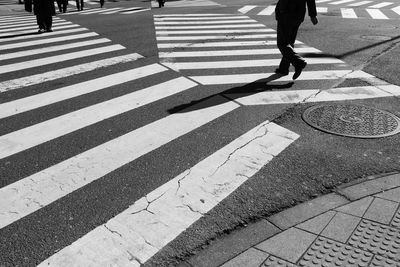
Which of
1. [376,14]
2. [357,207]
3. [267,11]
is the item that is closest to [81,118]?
A: [357,207]

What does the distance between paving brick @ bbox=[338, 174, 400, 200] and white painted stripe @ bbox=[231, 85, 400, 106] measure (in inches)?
94.6

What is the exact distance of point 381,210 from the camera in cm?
341

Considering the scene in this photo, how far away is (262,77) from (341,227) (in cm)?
471

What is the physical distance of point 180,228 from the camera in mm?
3289

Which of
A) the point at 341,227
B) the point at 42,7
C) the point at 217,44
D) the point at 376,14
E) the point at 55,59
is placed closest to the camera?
the point at 341,227

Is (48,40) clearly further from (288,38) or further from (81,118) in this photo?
(288,38)

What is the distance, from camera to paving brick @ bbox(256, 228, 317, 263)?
2.91 metres

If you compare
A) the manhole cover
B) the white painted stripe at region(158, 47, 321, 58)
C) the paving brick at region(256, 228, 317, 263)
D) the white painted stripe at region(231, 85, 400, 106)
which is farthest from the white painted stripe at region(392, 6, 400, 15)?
the paving brick at region(256, 228, 317, 263)

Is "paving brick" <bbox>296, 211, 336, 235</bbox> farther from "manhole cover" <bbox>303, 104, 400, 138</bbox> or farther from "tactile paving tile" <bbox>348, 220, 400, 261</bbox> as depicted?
"manhole cover" <bbox>303, 104, 400, 138</bbox>

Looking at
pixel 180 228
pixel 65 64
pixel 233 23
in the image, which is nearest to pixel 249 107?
pixel 180 228

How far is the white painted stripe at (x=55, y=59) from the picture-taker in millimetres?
8266

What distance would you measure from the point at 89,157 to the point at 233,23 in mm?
11145

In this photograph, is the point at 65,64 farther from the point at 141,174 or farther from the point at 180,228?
the point at 180,228

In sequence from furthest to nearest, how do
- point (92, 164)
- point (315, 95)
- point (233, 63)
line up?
point (233, 63)
point (315, 95)
point (92, 164)
